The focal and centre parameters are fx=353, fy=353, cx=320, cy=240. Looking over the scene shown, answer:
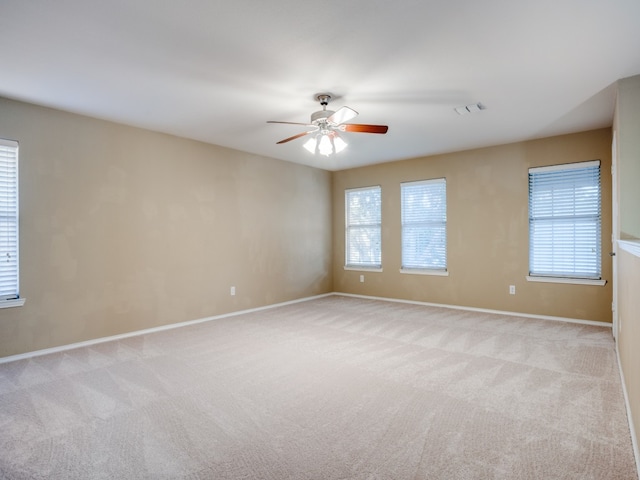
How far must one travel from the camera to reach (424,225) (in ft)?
19.4

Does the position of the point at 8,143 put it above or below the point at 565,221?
above

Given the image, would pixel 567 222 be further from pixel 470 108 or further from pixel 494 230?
pixel 470 108

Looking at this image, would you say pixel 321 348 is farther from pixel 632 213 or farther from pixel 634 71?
pixel 634 71

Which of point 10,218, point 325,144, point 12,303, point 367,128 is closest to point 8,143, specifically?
point 10,218

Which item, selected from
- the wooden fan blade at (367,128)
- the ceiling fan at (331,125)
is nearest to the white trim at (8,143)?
the ceiling fan at (331,125)

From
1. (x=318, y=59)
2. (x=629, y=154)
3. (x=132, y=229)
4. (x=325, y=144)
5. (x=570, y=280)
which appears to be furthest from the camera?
(x=570, y=280)

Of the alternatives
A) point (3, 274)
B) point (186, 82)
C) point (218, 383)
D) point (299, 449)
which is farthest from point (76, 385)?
point (186, 82)

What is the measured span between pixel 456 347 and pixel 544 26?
2.83m

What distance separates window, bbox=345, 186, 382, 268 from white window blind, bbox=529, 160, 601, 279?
8.08 feet

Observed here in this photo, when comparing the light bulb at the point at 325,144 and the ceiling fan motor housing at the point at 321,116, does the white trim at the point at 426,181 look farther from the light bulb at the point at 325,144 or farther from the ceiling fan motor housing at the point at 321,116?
the ceiling fan motor housing at the point at 321,116

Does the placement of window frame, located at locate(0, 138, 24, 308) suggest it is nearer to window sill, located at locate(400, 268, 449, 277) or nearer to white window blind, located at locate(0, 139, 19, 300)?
white window blind, located at locate(0, 139, 19, 300)

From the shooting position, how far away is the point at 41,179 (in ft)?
11.6

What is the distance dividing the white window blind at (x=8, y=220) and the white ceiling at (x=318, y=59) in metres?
0.59

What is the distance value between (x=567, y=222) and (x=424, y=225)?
6.48ft
